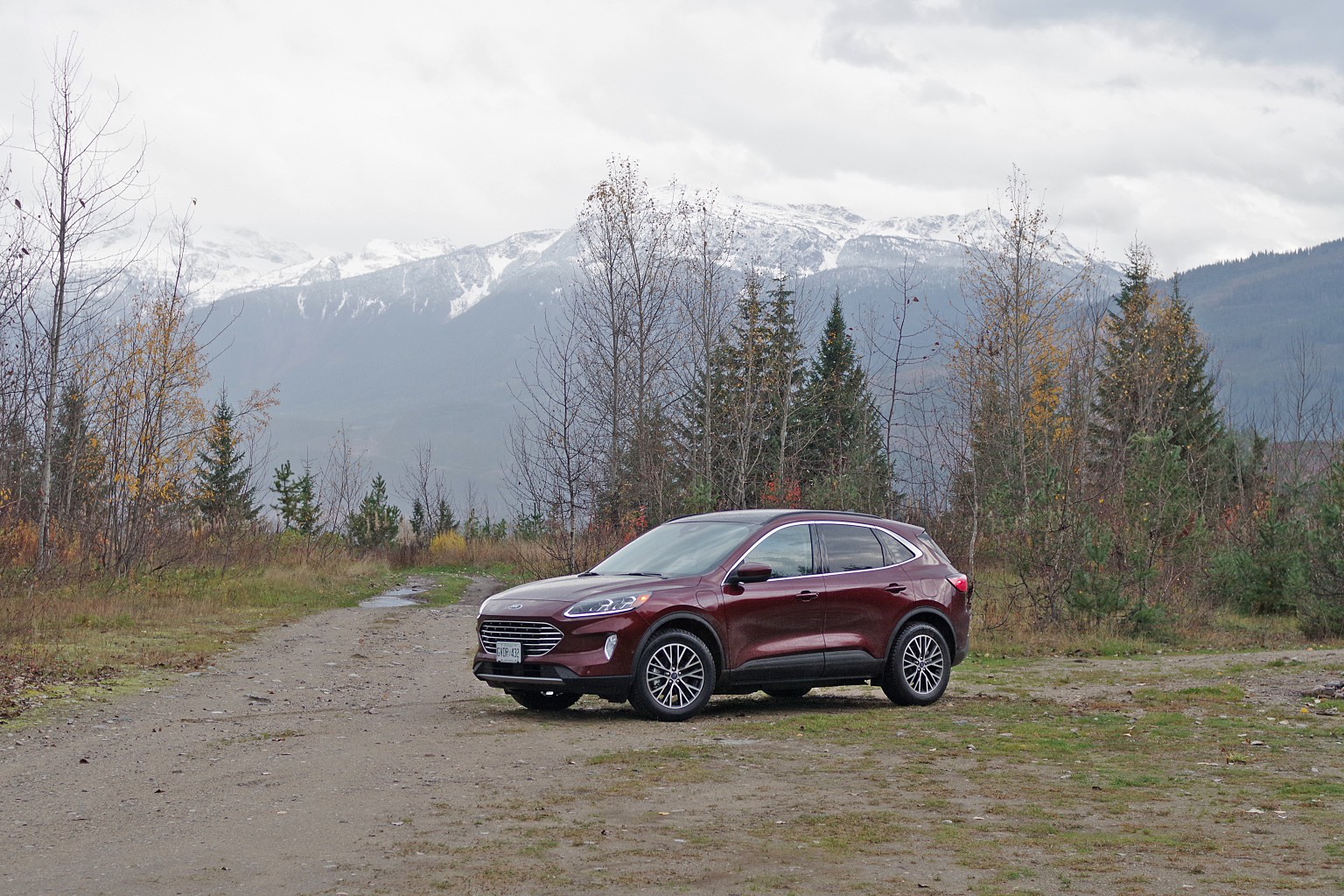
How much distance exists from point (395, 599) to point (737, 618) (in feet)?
70.3

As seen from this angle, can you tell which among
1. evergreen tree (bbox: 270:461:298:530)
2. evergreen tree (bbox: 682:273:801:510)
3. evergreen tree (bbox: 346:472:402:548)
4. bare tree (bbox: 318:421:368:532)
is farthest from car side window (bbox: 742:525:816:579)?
evergreen tree (bbox: 270:461:298:530)

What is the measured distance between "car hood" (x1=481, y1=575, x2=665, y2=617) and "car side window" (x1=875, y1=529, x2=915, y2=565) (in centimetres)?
263

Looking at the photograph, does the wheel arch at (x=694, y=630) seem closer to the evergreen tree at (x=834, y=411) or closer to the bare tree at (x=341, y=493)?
the evergreen tree at (x=834, y=411)

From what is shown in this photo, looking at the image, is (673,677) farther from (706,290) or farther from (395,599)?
(706,290)

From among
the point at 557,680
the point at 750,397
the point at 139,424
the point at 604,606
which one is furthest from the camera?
the point at 750,397

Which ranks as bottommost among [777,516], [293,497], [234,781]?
[234,781]

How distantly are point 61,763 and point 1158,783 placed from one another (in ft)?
25.1

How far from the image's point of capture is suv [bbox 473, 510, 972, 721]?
37.7 feet

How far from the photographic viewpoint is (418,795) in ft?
26.6

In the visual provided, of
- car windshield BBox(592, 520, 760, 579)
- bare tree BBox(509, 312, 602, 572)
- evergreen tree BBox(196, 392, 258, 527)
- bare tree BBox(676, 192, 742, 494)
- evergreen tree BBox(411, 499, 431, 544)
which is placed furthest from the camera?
evergreen tree BBox(411, 499, 431, 544)

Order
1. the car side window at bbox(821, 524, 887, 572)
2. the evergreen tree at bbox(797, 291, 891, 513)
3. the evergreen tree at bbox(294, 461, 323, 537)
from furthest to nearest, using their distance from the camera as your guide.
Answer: the evergreen tree at bbox(294, 461, 323, 537) < the evergreen tree at bbox(797, 291, 891, 513) < the car side window at bbox(821, 524, 887, 572)

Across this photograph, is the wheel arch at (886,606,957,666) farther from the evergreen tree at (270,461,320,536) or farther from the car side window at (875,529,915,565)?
the evergreen tree at (270,461,320,536)

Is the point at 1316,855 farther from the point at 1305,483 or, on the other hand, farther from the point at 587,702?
the point at 1305,483

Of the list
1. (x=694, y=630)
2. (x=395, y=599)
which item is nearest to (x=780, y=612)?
(x=694, y=630)
